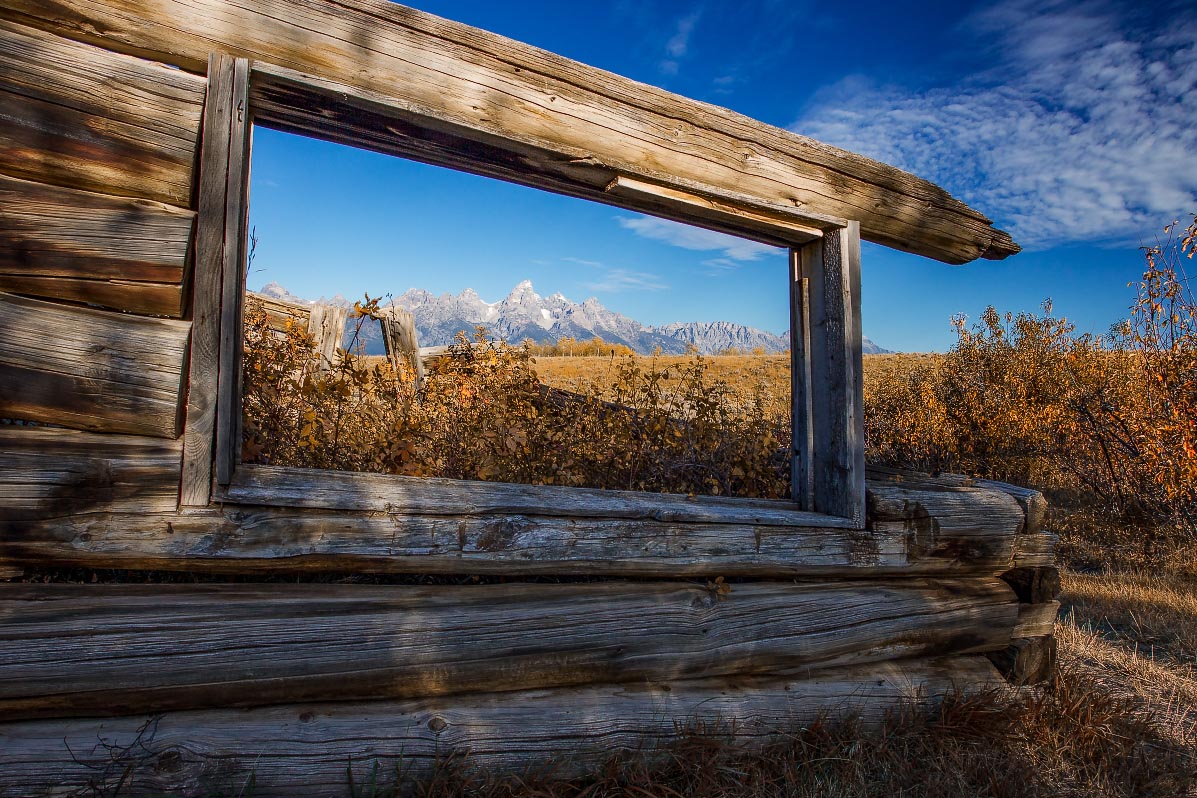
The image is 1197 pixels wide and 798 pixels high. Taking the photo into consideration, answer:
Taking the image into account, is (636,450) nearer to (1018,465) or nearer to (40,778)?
(40,778)

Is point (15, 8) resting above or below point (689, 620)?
above

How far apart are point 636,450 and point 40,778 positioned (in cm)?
316

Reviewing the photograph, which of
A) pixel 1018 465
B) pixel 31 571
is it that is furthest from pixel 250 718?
pixel 1018 465

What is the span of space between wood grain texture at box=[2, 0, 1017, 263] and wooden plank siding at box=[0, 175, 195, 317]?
19.5 inches

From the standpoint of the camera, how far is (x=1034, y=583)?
11.0 ft

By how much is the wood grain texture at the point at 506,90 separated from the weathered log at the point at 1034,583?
1872mm

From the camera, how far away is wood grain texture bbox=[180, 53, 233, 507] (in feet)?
6.52

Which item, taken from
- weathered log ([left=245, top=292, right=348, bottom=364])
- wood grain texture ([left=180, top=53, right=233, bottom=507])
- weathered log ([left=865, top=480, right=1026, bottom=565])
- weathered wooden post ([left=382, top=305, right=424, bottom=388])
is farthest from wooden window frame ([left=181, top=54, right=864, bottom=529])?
weathered wooden post ([left=382, top=305, right=424, bottom=388])

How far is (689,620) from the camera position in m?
2.61


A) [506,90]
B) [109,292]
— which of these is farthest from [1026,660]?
[109,292]

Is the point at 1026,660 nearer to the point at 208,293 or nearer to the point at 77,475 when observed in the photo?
the point at 208,293

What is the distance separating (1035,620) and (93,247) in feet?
14.0

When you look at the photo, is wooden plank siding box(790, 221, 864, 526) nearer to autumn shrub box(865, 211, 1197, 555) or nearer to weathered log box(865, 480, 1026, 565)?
weathered log box(865, 480, 1026, 565)

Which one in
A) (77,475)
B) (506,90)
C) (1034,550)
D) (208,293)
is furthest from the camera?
(1034,550)
